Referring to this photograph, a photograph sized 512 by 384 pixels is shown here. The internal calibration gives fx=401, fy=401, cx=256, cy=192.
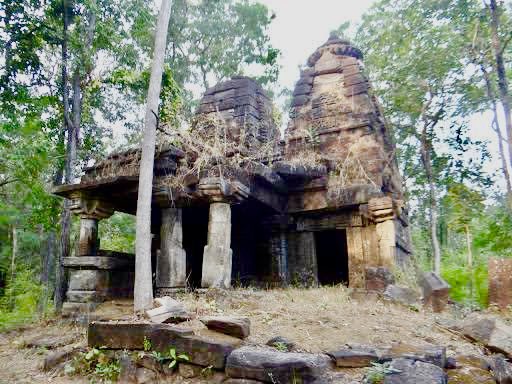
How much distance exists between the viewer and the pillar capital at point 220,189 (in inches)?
253

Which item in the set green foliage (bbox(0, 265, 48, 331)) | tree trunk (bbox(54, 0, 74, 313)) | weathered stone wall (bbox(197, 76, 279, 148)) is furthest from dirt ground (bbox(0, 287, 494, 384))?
Result: green foliage (bbox(0, 265, 48, 331))

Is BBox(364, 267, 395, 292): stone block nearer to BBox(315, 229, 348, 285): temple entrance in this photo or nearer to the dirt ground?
the dirt ground

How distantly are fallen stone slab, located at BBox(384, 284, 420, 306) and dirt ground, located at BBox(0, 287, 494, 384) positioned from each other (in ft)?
0.49

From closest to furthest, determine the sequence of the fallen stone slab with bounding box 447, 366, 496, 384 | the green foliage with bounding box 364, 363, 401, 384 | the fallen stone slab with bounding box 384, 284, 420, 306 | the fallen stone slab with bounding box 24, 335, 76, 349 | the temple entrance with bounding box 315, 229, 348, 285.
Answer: the green foliage with bounding box 364, 363, 401, 384 → the fallen stone slab with bounding box 447, 366, 496, 384 → the fallen stone slab with bounding box 24, 335, 76, 349 → the fallen stone slab with bounding box 384, 284, 420, 306 → the temple entrance with bounding box 315, 229, 348, 285

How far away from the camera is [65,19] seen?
9633mm

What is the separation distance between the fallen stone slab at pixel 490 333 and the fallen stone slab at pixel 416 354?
924 mm

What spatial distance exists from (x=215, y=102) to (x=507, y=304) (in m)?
7.32

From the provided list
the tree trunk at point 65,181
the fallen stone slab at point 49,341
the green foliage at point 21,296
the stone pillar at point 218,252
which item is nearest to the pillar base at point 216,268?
the stone pillar at point 218,252

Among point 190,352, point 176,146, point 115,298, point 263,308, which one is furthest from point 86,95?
point 190,352

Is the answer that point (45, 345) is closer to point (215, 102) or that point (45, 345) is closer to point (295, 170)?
point (295, 170)

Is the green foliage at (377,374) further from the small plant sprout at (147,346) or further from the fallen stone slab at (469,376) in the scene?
the small plant sprout at (147,346)

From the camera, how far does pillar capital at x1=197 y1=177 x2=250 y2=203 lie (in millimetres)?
6418

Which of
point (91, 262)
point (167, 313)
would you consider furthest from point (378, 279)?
point (91, 262)

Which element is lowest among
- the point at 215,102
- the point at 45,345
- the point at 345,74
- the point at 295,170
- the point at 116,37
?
the point at 45,345
